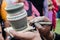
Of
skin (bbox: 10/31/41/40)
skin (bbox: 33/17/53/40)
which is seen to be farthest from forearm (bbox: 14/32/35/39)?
skin (bbox: 33/17/53/40)

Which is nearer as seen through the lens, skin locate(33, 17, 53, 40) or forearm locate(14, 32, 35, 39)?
forearm locate(14, 32, 35, 39)

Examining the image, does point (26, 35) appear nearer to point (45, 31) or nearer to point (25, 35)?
point (25, 35)

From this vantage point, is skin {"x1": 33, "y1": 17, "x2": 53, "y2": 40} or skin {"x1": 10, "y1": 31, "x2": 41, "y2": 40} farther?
skin {"x1": 33, "y1": 17, "x2": 53, "y2": 40}

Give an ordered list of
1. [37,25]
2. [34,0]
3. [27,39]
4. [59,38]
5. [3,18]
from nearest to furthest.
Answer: [27,39] → [37,25] → [59,38] → [3,18] → [34,0]

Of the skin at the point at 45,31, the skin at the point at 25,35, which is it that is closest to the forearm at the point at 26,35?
the skin at the point at 25,35

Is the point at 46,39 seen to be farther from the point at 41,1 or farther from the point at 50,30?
the point at 41,1

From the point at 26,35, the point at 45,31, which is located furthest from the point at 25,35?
the point at 45,31

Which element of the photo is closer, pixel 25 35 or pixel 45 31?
pixel 25 35

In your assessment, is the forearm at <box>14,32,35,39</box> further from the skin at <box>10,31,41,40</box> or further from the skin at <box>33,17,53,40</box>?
the skin at <box>33,17,53,40</box>

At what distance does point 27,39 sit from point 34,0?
141 centimetres

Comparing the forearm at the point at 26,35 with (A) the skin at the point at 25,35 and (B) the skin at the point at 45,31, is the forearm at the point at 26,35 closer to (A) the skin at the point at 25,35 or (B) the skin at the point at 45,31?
(A) the skin at the point at 25,35

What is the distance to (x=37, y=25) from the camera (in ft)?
2.38

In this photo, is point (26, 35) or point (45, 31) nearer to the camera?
point (26, 35)

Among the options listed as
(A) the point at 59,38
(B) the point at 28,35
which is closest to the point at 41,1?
(A) the point at 59,38
